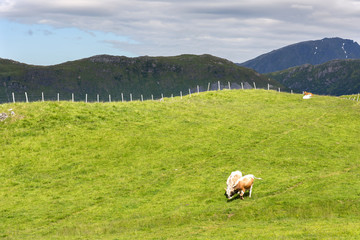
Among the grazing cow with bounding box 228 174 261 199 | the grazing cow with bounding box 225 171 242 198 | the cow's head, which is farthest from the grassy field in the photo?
the grazing cow with bounding box 228 174 261 199

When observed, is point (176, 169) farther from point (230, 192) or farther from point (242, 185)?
point (242, 185)

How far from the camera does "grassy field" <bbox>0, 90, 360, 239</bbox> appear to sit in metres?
27.4

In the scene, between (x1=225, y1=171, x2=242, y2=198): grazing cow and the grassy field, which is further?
(x1=225, y1=171, x2=242, y2=198): grazing cow

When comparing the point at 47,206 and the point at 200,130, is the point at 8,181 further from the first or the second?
the point at 200,130

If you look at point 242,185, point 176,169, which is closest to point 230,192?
point 242,185

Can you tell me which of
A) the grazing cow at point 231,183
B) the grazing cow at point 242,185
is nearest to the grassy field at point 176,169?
the grazing cow at point 231,183

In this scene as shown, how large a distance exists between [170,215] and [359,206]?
13791 mm

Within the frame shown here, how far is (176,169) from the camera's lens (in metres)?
42.1

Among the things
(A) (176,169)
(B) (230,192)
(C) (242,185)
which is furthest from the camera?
(A) (176,169)

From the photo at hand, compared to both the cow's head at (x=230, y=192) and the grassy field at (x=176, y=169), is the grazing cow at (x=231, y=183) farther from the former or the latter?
the grassy field at (x=176, y=169)

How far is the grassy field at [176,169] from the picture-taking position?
27.4m

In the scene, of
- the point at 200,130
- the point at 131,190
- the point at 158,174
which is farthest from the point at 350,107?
the point at 131,190

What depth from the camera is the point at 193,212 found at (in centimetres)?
2958

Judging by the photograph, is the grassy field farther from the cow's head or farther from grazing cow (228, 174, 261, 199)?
grazing cow (228, 174, 261, 199)
